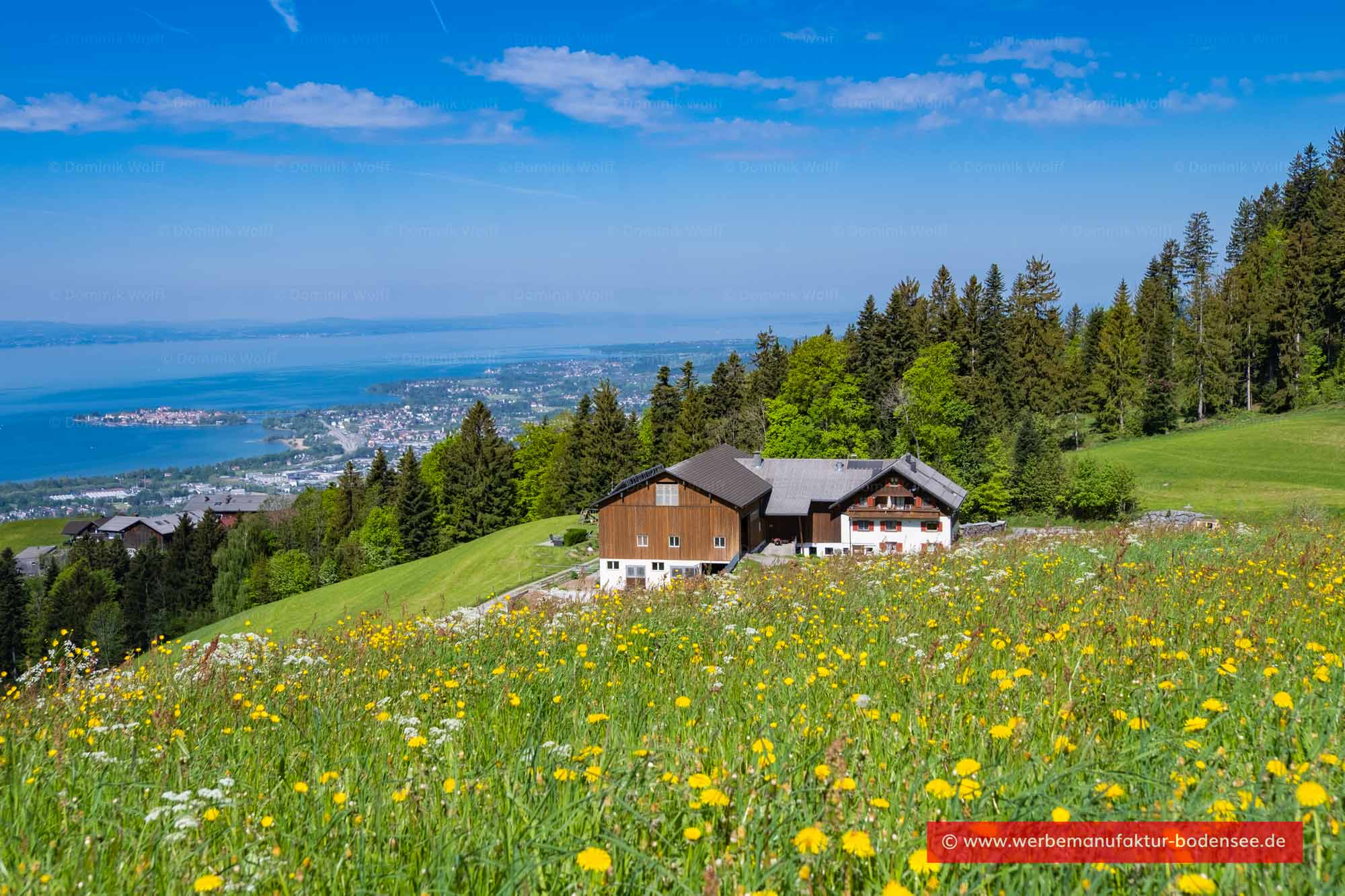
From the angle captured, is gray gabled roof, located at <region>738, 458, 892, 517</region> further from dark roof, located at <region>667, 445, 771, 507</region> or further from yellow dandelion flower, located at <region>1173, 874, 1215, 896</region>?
yellow dandelion flower, located at <region>1173, 874, 1215, 896</region>

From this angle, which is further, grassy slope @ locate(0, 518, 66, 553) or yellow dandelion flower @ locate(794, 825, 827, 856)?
grassy slope @ locate(0, 518, 66, 553)

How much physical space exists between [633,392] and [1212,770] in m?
177

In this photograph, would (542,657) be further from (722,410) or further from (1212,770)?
(722,410)

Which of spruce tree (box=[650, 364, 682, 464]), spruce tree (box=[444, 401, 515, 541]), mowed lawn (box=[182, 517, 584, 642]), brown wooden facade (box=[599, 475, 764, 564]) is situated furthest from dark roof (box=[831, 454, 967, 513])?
spruce tree (box=[444, 401, 515, 541])

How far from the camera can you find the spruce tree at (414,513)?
73250 mm

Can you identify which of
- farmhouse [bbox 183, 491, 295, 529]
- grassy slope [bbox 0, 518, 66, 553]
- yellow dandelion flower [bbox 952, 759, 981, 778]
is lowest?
grassy slope [bbox 0, 518, 66, 553]

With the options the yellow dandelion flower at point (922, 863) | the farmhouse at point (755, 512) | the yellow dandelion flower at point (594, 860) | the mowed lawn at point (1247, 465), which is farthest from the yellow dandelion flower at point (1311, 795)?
the mowed lawn at point (1247, 465)

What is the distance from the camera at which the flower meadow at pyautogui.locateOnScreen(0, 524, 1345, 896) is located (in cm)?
286

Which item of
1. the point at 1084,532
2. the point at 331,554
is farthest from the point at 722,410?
the point at 1084,532

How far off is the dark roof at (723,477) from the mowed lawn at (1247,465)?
84.7 ft

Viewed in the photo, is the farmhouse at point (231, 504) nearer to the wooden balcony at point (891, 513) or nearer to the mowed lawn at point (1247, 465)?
the wooden balcony at point (891, 513)

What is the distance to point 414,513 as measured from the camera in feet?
242

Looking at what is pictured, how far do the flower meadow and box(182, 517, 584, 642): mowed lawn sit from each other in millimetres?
36650

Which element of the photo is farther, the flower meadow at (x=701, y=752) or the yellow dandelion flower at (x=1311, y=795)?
the flower meadow at (x=701, y=752)
